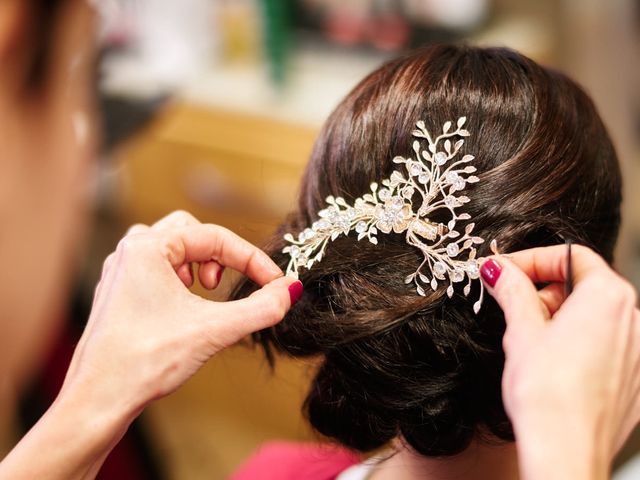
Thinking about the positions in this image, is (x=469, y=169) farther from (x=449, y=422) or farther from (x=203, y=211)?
(x=203, y=211)

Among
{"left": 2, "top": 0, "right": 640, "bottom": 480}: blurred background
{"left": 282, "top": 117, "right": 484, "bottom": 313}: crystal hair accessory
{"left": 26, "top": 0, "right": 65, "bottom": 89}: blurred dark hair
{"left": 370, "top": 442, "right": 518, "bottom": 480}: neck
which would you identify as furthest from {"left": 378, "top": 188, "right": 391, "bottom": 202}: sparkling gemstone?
{"left": 2, "top": 0, "right": 640, "bottom": 480}: blurred background

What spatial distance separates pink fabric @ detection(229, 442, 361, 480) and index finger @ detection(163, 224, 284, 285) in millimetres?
358

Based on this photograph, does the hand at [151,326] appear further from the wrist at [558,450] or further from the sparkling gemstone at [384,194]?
the wrist at [558,450]

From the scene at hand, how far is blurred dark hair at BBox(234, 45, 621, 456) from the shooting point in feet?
2.90

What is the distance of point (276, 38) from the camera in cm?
240

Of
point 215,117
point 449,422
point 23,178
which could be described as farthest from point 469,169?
point 215,117

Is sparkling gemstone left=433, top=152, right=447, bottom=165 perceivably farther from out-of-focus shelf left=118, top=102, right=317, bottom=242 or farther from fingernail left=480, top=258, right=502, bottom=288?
out-of-focus shelf left=118, top=102, right=317, bottom=242

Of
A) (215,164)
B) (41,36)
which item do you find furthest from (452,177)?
(215,164)

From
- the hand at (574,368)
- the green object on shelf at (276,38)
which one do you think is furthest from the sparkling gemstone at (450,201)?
the green object on shelf at (276,38)

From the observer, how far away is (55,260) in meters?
1.14

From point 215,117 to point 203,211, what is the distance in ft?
0.91

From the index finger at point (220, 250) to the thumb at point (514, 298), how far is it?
0.25 metres

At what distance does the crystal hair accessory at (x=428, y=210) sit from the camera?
2.89ft

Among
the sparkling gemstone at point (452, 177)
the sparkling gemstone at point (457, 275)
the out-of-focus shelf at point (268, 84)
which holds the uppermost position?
the sparkling gemstone at point (452, 177)
